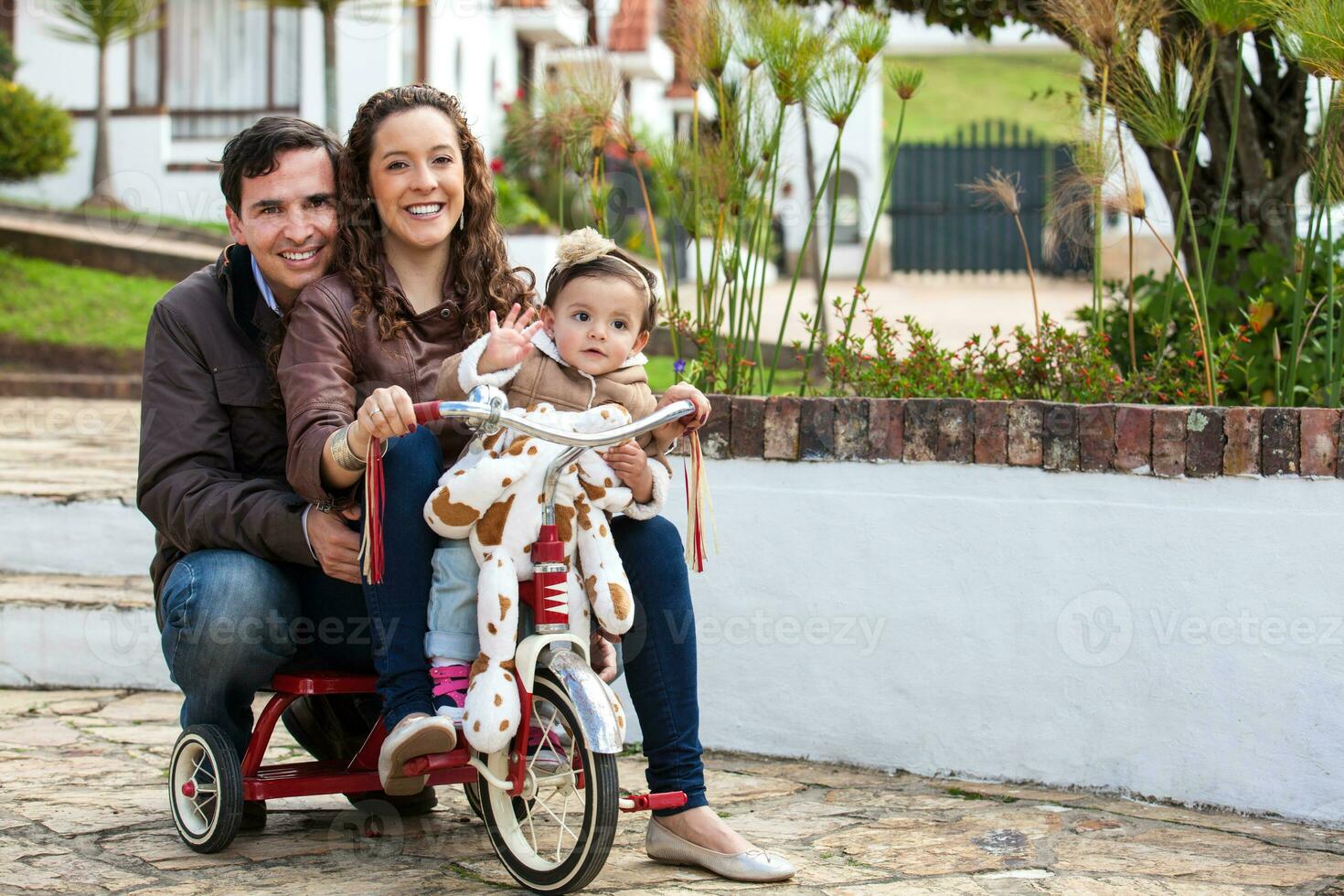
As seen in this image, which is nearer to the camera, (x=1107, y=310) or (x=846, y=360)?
(x=846, y=360)

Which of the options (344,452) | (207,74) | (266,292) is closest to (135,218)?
(207,74)

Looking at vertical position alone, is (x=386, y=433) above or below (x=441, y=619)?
above

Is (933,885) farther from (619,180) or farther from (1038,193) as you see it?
(1038,193)

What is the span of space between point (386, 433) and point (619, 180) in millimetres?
11461

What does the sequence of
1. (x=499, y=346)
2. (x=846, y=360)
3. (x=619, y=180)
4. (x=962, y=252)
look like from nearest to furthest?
(x=499, y=346)
(x=846, y=360)
(x=619, y=180)
(x=962, y=252)

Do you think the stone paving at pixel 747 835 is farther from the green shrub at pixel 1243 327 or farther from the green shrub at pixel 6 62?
the green shrub at pixel 6 62

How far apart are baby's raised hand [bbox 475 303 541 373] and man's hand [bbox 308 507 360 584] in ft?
1.20

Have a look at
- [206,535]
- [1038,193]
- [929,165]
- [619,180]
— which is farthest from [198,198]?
[206,535]

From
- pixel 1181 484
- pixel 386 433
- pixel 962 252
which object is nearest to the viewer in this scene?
pixel 386 433

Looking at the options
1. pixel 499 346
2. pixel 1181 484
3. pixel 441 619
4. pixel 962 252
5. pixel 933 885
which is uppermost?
pixel 962 252

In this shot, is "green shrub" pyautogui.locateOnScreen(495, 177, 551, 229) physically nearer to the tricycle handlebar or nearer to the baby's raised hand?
the baby's raised hand

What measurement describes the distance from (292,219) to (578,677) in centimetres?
104

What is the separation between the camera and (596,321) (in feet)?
8.63

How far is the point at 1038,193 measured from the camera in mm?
17734
